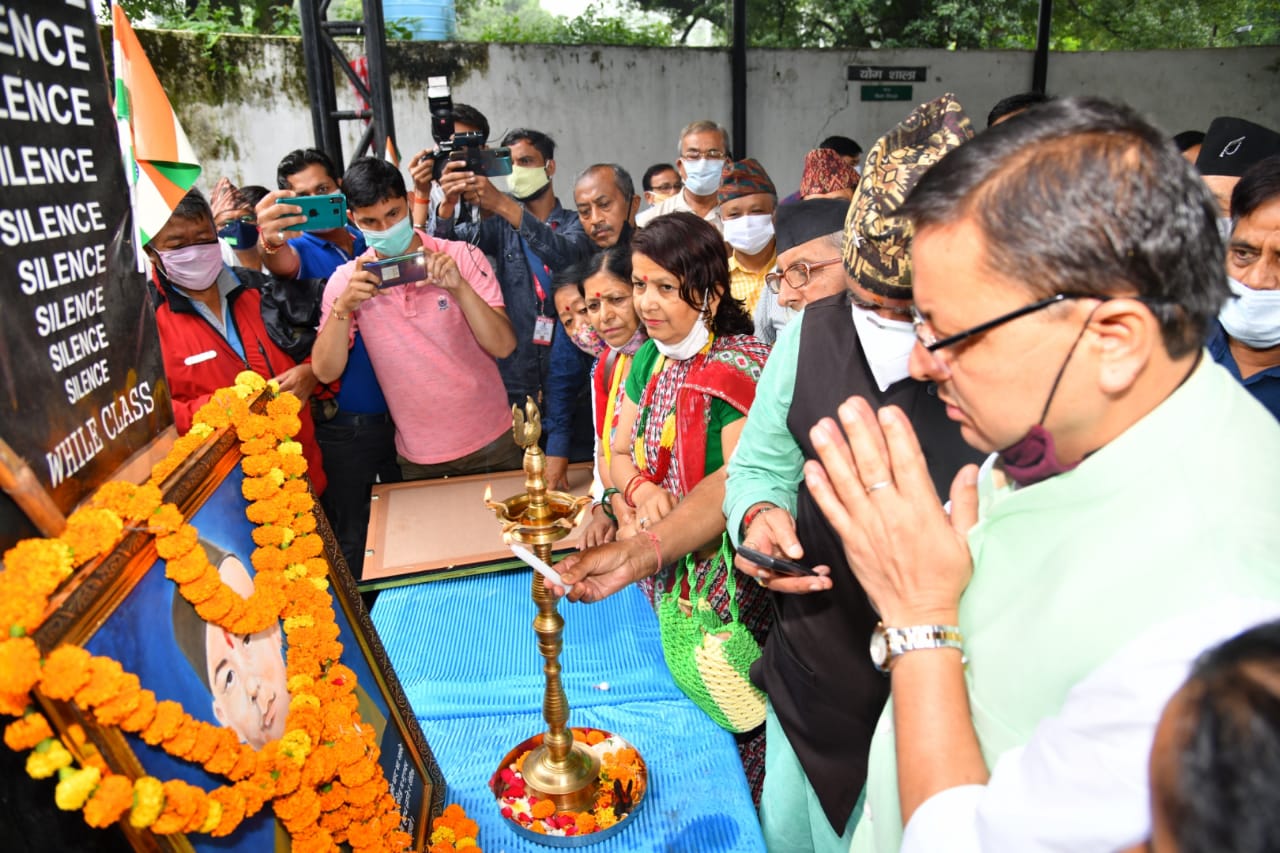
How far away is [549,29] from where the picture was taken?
1063 cm

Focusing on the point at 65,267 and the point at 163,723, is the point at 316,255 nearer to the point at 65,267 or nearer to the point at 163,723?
the point at 65,267

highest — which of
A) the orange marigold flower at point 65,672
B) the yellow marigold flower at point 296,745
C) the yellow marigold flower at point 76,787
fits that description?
the orange marigold flower at point 65,672

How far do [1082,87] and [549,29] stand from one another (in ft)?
23.5

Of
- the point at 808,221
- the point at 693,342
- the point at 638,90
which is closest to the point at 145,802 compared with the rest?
the point at 693,342

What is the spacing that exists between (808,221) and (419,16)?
8.59m

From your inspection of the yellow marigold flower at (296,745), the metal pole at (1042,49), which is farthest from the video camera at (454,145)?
the metal pole at (1042,49)

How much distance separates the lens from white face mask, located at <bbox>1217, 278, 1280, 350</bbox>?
209 centimetres

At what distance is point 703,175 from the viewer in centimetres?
494

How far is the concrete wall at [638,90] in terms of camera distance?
27.6 ft

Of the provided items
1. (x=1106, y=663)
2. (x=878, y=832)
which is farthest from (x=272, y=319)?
(x=1106, y=663)

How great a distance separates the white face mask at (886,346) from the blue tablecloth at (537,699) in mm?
1004

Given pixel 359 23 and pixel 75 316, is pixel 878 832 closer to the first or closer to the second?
pixel 75 316

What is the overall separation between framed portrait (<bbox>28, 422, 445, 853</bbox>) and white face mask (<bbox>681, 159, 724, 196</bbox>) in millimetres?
3944

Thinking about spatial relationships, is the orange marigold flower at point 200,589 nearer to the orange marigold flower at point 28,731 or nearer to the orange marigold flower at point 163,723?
the orange marigold flower at point 163,723
